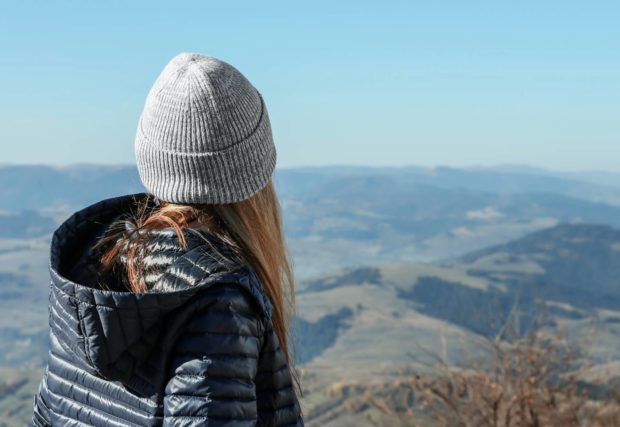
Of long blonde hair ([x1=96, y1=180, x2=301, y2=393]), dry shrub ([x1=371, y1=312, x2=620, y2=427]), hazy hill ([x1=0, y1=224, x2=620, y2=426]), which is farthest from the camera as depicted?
hazy hill ([x1=0, y1=224, x2=620, y2=426])

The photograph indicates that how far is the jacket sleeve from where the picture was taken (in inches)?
58.4

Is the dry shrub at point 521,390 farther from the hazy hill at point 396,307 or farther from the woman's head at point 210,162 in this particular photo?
the hazy hill at point 396,307

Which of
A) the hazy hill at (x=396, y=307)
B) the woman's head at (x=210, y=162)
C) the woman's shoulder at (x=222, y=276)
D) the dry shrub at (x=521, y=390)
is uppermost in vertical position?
the woman's head at (x=210, y=162)

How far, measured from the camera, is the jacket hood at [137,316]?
1.54 m

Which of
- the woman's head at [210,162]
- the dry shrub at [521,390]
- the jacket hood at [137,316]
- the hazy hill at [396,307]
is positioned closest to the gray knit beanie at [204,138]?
the woman's head at [210,162]

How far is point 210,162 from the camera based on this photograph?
1803 millimetres

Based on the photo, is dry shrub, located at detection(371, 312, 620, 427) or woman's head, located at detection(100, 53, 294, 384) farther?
dry shrub, located at detection(371, 312, 620, 427)

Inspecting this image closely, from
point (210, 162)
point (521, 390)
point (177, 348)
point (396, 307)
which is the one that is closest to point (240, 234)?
point (210, 162)

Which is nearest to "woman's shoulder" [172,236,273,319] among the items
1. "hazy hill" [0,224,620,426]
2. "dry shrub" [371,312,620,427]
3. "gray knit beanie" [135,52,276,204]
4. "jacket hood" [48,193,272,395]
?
"jacket hood" [48,193,272,395]

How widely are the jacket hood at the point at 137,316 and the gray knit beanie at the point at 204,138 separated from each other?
0.17m

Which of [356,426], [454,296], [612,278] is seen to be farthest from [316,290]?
[356,426]

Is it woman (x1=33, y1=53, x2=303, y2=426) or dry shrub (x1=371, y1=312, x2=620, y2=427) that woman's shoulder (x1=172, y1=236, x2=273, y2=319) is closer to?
woman (x1=33, y1=53, x2=303, y2=426)

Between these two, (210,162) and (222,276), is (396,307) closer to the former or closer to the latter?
(210,162)

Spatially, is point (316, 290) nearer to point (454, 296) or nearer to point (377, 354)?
point (454, 296)
